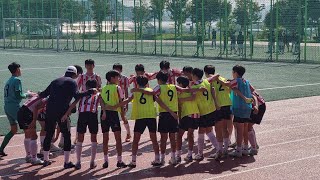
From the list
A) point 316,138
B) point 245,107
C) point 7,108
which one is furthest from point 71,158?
point 316,138

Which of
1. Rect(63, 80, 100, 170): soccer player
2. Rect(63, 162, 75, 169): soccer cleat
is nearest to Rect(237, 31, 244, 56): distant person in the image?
Rect(63, 80, 100, 170): soccer player

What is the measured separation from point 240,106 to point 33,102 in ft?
12.6

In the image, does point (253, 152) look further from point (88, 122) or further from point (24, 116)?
point (24, 116)

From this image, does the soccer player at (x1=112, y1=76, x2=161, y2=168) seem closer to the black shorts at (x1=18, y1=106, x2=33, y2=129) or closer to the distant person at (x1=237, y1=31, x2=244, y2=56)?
the black shorts at (x1=18, y1=106, x2=33, y2=129)

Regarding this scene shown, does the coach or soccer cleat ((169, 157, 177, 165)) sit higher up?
the coach

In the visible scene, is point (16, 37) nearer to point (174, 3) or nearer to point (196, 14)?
point (174, 3)

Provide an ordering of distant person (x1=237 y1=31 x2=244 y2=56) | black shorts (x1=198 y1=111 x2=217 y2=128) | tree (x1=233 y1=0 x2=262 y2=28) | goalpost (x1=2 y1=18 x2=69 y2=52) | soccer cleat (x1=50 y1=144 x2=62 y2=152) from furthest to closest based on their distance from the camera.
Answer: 1. goalpost (x1=2 y1=18 x2=69 y2=52)
2. distant person (x1=237 y1=31 x2=244 y2=56)
3. tree (x1=233 y1=0 x2=262 y2=28)
4. soccer cleat (x1=50 y1=144 x2=62 y2=152)
5. black shorts (x1=198 y1=111 x2=217 y2=128)

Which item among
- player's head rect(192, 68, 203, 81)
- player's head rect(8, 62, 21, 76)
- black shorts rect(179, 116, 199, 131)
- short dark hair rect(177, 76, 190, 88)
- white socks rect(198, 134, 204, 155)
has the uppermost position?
player's head rect(8, 62, 21, 76)

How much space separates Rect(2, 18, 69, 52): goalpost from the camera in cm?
5403

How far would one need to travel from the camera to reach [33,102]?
35.5 feet

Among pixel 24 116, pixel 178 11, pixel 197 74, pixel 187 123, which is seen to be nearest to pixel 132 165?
pixel 187 123

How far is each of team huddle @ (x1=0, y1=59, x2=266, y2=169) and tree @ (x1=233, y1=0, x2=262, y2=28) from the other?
86.0 feet

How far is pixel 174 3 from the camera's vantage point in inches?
1779

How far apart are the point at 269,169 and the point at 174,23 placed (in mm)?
33799
